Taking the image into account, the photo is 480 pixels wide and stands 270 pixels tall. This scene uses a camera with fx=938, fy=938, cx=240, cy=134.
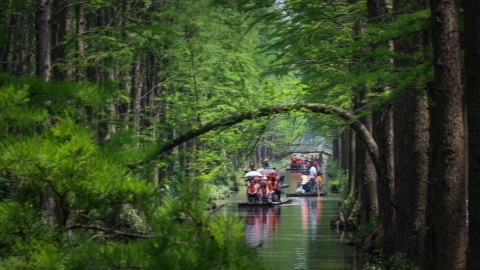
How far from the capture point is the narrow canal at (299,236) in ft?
72.2

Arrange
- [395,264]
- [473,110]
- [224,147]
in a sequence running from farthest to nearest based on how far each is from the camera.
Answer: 1. [224,147]
2. [395,264]
3. [473,110]

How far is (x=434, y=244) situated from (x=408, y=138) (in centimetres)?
→ 458

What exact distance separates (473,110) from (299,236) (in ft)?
63.0

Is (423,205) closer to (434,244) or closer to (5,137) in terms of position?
(434,244)

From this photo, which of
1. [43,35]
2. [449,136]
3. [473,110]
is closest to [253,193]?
[43,35]

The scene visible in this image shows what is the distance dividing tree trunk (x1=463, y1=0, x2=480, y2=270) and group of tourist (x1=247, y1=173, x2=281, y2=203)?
114 ft

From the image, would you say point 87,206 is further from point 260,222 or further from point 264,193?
point 264,193

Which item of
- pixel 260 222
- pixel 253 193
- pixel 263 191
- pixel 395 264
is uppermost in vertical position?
pixel 263 191

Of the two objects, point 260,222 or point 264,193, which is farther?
point 264,193

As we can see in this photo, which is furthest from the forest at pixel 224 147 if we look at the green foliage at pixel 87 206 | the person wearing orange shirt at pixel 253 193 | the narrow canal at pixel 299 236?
the person wearing orange shirt at pixel 253 193

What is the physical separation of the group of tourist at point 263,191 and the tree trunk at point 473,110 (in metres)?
34.6

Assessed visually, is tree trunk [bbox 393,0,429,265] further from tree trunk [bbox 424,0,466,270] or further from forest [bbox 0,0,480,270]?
tree trunk [bbox 424,0,466,270]

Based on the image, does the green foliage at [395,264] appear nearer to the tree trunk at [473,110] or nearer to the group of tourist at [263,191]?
the tree trunk at [473,110]

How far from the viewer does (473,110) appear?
987 cm
